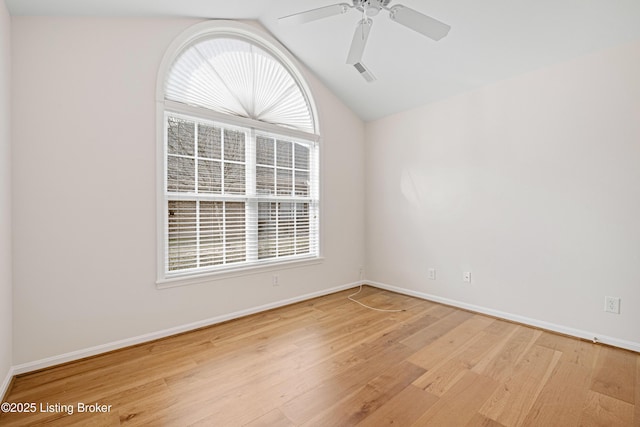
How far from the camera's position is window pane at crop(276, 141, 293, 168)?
3350 mm

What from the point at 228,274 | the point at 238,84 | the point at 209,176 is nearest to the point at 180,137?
the point at 209,176

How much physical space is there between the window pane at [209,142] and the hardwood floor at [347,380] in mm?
1649

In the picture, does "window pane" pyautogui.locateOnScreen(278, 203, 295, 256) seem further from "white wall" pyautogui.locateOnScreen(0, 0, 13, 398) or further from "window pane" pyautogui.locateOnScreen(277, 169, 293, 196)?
"white wall" pyautogui.locateOnScreen(0, 0, 13, 398)

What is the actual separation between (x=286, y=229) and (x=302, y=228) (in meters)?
0.24

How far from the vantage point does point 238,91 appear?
119 inches

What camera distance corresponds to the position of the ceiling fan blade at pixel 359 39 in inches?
75.1

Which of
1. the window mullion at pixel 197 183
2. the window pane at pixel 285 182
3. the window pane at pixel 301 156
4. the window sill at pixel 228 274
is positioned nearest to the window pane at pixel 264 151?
the window pane at pixel 285 182

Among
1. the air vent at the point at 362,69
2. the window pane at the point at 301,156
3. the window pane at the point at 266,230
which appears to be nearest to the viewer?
the air vent at the point at 362,69

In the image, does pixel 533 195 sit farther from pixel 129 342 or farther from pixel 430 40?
pixel 129 342

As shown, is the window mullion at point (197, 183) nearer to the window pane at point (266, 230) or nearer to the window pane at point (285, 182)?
the window pane at point (266, 230)

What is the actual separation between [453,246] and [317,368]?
2.10 metres

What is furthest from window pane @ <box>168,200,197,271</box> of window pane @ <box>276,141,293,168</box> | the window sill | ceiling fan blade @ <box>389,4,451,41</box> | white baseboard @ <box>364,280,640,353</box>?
white baseboard @ <box>364,280,640,353</box>

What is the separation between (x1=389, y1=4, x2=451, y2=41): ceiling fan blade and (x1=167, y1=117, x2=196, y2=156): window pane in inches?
75.8

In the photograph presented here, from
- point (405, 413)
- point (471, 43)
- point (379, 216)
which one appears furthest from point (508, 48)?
point (405, 413)
